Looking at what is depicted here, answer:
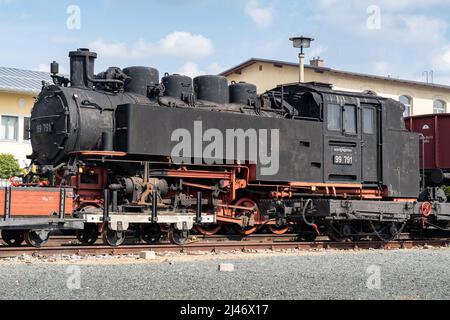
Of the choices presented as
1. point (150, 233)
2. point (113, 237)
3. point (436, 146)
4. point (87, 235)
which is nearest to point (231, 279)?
point (113, 237)

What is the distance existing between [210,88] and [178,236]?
3472 millimetres

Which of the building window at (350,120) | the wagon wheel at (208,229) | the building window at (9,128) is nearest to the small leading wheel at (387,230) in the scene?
the building window at (350,120)

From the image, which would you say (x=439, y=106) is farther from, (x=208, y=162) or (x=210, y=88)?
(x=208, y=162)

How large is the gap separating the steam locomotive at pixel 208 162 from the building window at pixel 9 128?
21461 millimetres

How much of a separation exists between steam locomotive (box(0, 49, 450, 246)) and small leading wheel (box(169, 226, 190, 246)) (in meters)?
0.02

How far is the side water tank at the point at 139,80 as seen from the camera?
14281 mm

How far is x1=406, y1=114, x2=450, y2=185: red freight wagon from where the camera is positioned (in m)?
18.0

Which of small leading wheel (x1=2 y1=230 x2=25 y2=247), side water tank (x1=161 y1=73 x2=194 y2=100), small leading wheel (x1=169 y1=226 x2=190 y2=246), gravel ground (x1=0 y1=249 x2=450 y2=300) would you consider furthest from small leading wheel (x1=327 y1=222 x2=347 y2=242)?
small leading wheel (x1=2 y1=230 x2=25 y2=247)

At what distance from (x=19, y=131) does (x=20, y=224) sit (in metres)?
24.9

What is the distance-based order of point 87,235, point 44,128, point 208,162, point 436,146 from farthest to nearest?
point 436,146 < point 208,162 < point 87,235 < point 44,128

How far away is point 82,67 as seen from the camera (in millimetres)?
13867

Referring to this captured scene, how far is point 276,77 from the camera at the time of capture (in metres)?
34.2

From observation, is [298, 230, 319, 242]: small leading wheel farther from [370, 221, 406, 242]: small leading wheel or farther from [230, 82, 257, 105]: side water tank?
[230, 82, 257, 105]: side water tank
